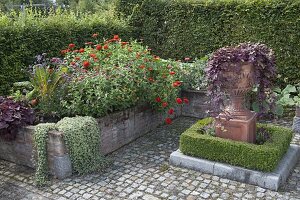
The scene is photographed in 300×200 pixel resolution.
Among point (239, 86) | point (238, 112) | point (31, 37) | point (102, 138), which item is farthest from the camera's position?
point (31, 37)

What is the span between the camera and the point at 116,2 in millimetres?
10273

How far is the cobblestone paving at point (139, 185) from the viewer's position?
164 inches

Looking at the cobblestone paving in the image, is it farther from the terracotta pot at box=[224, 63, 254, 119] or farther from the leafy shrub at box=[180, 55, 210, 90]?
the leafy shrub at box=[180, 55, 210, 90]

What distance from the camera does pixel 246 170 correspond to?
442 cm

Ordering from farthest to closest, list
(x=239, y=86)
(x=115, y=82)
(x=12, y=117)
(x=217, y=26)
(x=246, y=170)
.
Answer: (x=217, y=26), (x=115, y=82), (x=12, y=117), (x=239, y=86), (x=246, y=170)

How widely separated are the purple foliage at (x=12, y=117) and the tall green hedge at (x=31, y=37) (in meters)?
1.23

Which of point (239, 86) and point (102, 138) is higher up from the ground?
point (239, 86)

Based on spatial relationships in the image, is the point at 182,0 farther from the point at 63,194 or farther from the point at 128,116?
the point at 63,194

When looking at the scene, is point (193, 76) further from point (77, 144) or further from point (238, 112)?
point (77, 144)

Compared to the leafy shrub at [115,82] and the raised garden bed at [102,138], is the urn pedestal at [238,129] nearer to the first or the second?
the leafy shrub at [115,82]

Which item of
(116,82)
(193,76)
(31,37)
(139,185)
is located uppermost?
(31,37)

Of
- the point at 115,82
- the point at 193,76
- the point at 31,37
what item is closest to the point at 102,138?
the point at 115,82

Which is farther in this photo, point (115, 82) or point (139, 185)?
point (115, 82)

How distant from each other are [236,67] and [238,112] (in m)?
0.70
